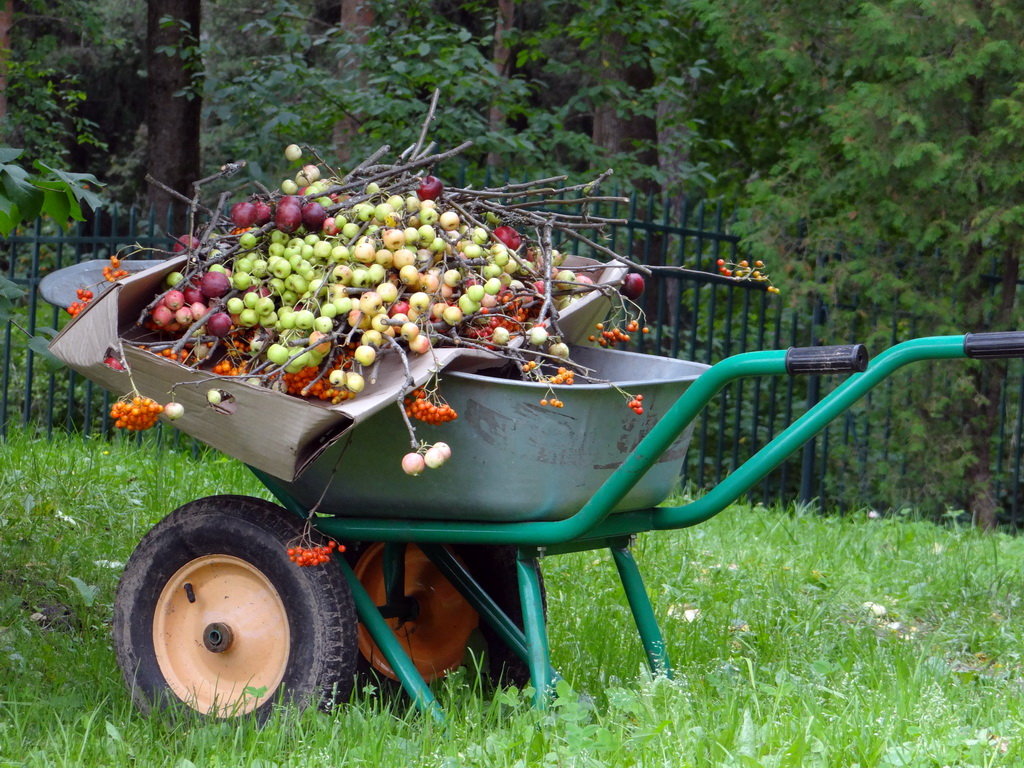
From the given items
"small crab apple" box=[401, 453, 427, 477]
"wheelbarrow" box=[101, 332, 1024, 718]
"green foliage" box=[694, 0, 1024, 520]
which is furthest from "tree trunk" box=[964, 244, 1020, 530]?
"small crab apple" box=[401, 453, 427, 477]

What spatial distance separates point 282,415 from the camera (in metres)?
2.22

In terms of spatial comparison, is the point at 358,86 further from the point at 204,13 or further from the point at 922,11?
the point at 204,13

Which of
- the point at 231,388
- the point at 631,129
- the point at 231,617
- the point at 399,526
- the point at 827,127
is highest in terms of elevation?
the point at 631,129

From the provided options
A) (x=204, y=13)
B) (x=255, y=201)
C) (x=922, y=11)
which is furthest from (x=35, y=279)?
(x=204, y=13)

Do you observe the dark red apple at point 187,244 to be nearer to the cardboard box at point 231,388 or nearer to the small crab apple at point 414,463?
the cardboard box at point 231,388

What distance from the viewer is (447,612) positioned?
121 inches

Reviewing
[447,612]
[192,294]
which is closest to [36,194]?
[192,294]

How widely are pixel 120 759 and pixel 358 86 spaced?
626cm

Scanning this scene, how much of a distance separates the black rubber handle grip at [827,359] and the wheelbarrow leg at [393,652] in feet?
3.49

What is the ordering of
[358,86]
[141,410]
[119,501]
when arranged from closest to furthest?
[141,410], [119,501], [358,86]

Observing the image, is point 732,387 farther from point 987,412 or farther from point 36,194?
point 36,194

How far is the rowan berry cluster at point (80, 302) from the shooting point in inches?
96.6

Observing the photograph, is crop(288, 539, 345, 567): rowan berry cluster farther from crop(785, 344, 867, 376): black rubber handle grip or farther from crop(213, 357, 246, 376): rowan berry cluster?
crop(785, 344, 867, 376): black rubber handle grip

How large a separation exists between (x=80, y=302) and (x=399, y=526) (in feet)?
2.76
